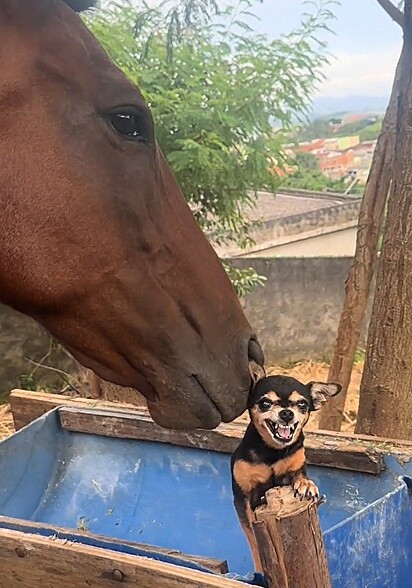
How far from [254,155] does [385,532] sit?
2.30 metres

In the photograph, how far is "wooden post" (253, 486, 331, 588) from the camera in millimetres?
1297

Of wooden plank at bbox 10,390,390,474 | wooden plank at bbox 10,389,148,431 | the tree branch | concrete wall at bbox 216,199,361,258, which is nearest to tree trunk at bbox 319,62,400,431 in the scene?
the tree branch

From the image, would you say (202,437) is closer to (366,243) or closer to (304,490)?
(366,243)

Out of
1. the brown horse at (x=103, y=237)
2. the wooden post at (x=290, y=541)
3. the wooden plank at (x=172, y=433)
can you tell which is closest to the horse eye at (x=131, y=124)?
the brown horse at (x=103, y=237)

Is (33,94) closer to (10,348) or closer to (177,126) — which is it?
(177,126)

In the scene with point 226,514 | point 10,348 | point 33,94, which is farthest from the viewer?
point 10,348

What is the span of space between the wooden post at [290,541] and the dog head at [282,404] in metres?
Result: 0.12

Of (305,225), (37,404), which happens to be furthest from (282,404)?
(305,225)

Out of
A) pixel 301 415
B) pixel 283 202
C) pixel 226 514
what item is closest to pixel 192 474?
pixel 226 514

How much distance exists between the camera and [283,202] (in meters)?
13.0

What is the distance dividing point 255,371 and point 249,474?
0.30 m

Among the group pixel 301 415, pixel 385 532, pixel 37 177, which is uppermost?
pixel 37 177

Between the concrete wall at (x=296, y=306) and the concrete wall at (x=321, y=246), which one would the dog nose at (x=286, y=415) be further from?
the concrete wall at (x=321, y=246)

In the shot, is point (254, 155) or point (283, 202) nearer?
point (254, 155)
